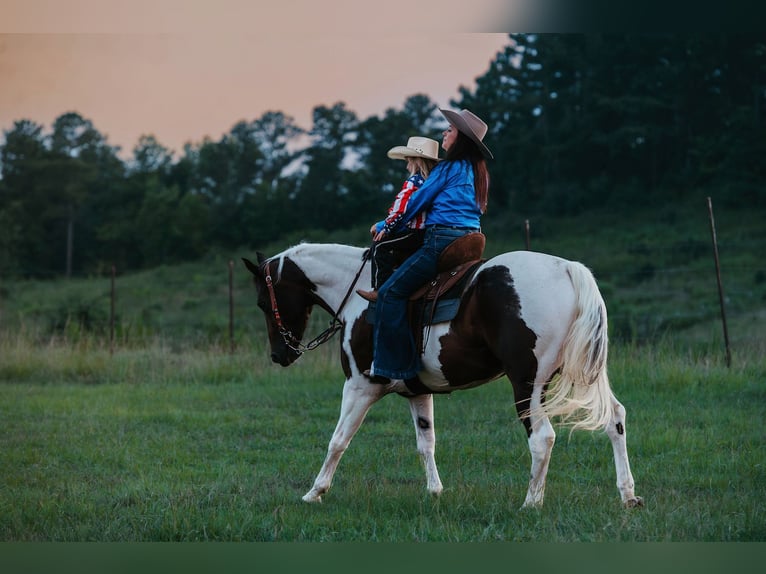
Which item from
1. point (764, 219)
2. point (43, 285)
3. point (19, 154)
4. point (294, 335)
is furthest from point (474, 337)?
point (19, 154)

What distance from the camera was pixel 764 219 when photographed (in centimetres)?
3284

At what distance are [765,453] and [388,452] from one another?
3168 millimetres

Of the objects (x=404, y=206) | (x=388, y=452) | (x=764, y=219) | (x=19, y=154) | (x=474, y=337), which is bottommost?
(x=388, y=452)

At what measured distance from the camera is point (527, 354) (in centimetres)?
574

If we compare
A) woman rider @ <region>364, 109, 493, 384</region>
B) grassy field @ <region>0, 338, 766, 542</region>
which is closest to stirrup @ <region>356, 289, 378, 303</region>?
woman rider @ <region>364, 109, 493, 384</region>

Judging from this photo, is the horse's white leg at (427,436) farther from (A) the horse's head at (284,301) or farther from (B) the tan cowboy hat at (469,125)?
(B) the tan cowboy hat at (469,125)

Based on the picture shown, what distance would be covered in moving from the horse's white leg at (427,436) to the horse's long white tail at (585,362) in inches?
48.8

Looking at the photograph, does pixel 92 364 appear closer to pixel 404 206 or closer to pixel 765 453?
pixel 404 206

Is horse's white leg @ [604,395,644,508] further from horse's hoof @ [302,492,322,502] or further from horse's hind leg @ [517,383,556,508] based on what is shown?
horse's hoof @ [302,492,322,502]

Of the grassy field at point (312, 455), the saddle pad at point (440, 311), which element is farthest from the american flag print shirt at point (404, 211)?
the grassy field at point (312, 455)

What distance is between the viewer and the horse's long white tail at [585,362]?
5.65 m

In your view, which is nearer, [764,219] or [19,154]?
[764,219]

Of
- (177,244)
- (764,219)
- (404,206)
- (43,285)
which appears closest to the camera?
(404,206)

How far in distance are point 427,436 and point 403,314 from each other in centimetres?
110
